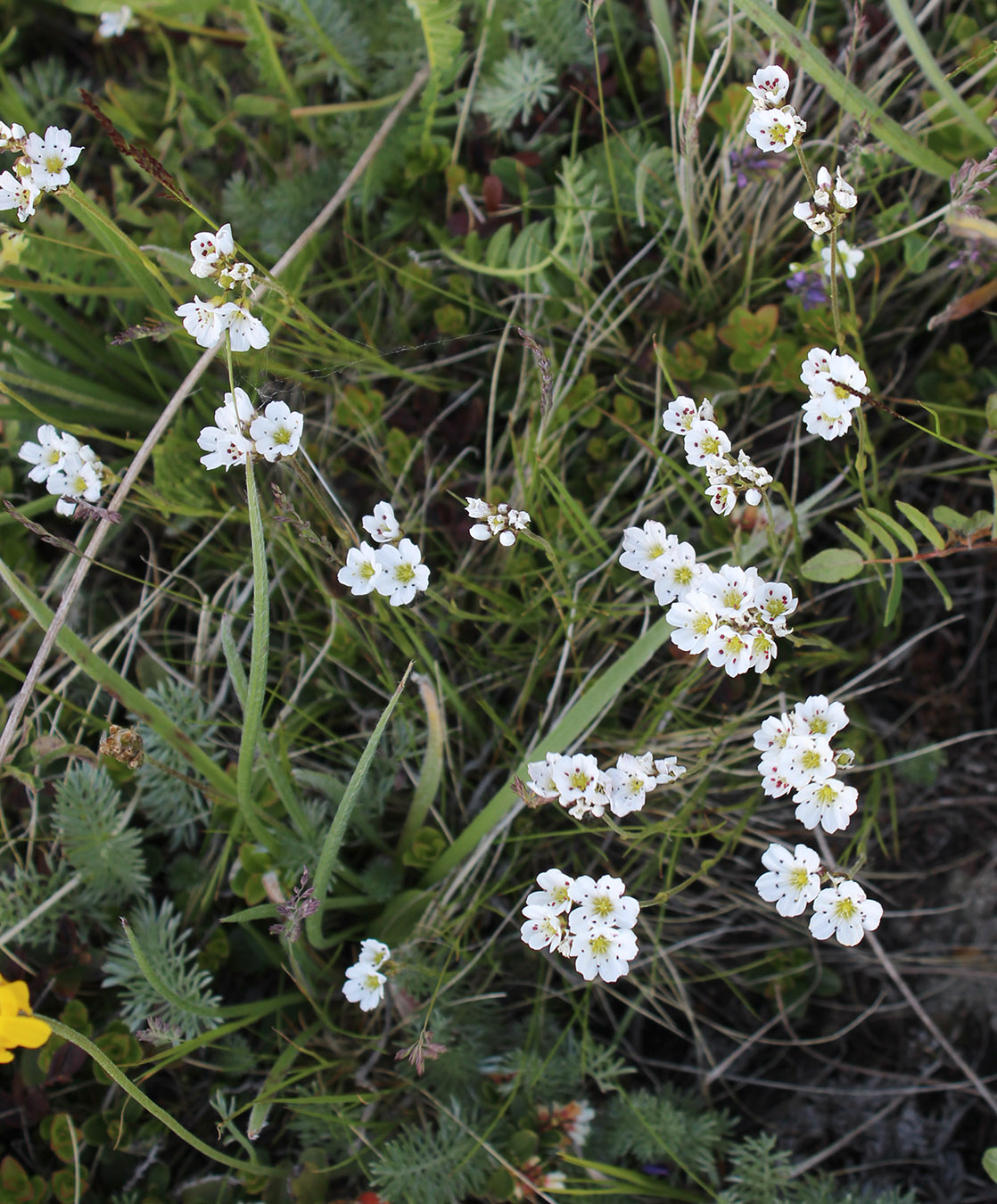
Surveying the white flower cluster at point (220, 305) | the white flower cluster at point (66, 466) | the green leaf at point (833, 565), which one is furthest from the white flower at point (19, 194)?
the green leaf at point (833, 565)

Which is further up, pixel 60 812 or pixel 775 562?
pixel 775 562

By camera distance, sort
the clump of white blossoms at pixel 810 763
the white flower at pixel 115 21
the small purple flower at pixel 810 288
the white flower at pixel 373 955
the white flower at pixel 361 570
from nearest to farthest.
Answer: the clump of white blossoms at pixel 810 763, the white flower at pixel 361 570, the white flower at pixel 373 955, the small purple flower at pixel 810 288, the white flower at pixel 115 21

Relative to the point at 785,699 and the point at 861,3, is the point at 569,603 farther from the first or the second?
the point at 861,3

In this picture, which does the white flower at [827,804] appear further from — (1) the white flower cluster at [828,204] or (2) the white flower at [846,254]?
(2) the white flower at [846,254]

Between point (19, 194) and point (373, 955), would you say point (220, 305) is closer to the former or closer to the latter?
point (19, 194)

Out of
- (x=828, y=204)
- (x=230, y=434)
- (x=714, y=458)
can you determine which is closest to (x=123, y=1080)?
(x=230, y=434)

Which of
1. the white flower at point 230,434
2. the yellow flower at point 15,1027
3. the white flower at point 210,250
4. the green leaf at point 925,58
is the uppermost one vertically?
the green leaf at point 925,58

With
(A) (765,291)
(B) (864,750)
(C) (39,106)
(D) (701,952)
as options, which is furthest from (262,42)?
(D) (701,952)
